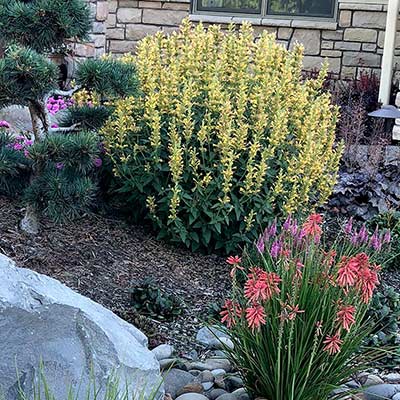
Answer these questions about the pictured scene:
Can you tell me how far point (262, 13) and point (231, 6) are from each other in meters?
0.43

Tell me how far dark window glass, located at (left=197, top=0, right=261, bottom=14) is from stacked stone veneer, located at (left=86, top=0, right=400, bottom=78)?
7.2 inches

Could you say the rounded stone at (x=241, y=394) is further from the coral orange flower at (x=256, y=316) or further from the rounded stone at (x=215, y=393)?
the coral orange flower at (x=256, y=316)

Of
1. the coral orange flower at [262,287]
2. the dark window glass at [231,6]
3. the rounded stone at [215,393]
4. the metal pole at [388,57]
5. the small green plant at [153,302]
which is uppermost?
the dark window glass at [231,6]

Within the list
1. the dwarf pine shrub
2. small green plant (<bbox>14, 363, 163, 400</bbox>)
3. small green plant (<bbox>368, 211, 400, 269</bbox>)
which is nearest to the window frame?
small green plant (<bbox>368, 211, 400, 269</bbox>)

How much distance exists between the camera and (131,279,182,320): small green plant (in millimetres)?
3990

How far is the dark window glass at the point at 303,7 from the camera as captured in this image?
9.57 metres

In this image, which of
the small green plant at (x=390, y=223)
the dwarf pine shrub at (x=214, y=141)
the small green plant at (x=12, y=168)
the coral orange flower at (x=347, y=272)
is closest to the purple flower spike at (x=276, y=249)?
the coral orange flower at (x=347, y=272)

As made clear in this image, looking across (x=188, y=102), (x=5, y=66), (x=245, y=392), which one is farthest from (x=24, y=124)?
(x=245, y=392)

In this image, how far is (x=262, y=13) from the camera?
9781 mm

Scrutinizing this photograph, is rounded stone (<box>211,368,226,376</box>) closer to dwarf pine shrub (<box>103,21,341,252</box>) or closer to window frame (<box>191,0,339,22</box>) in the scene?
dwarf pine shrub (<box>103,21,341,252</box>)

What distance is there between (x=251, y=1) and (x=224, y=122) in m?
5.73

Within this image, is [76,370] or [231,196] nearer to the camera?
[76,370]

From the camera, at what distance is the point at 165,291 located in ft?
14.1

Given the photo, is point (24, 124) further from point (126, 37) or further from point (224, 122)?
point (126, 37)
